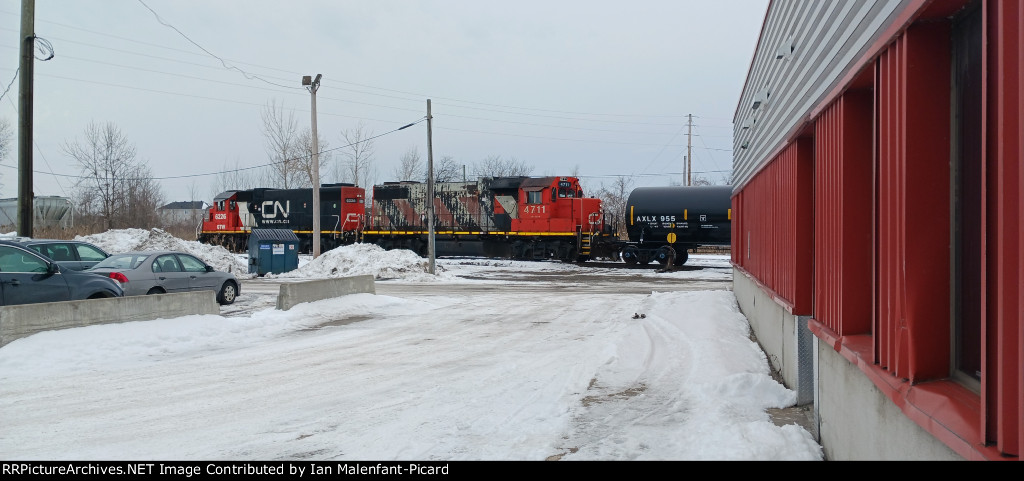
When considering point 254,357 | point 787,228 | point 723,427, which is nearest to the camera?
point 723,427

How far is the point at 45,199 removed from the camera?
174ft

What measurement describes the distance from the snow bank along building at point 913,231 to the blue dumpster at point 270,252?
24.9 metres

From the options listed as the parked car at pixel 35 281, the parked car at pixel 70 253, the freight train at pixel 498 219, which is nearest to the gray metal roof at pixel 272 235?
the freight train at pixel 498 219

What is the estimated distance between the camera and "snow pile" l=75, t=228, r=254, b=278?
30.0 m

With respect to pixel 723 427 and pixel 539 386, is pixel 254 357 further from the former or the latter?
pixel 723 427

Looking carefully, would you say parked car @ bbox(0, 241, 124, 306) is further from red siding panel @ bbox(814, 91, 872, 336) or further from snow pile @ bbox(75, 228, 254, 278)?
snow pile @ bbox(75, 228, 254, 278)

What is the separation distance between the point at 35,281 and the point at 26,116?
255 inches

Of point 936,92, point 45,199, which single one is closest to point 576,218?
point 936,92

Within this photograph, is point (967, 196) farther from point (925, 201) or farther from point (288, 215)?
point (288, 215)

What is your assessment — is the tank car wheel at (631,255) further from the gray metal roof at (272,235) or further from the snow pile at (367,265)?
the gray metal roof at (272,235)

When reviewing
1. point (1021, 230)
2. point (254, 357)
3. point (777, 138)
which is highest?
point (777, 138)

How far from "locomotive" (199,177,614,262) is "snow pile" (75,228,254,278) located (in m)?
8.57
